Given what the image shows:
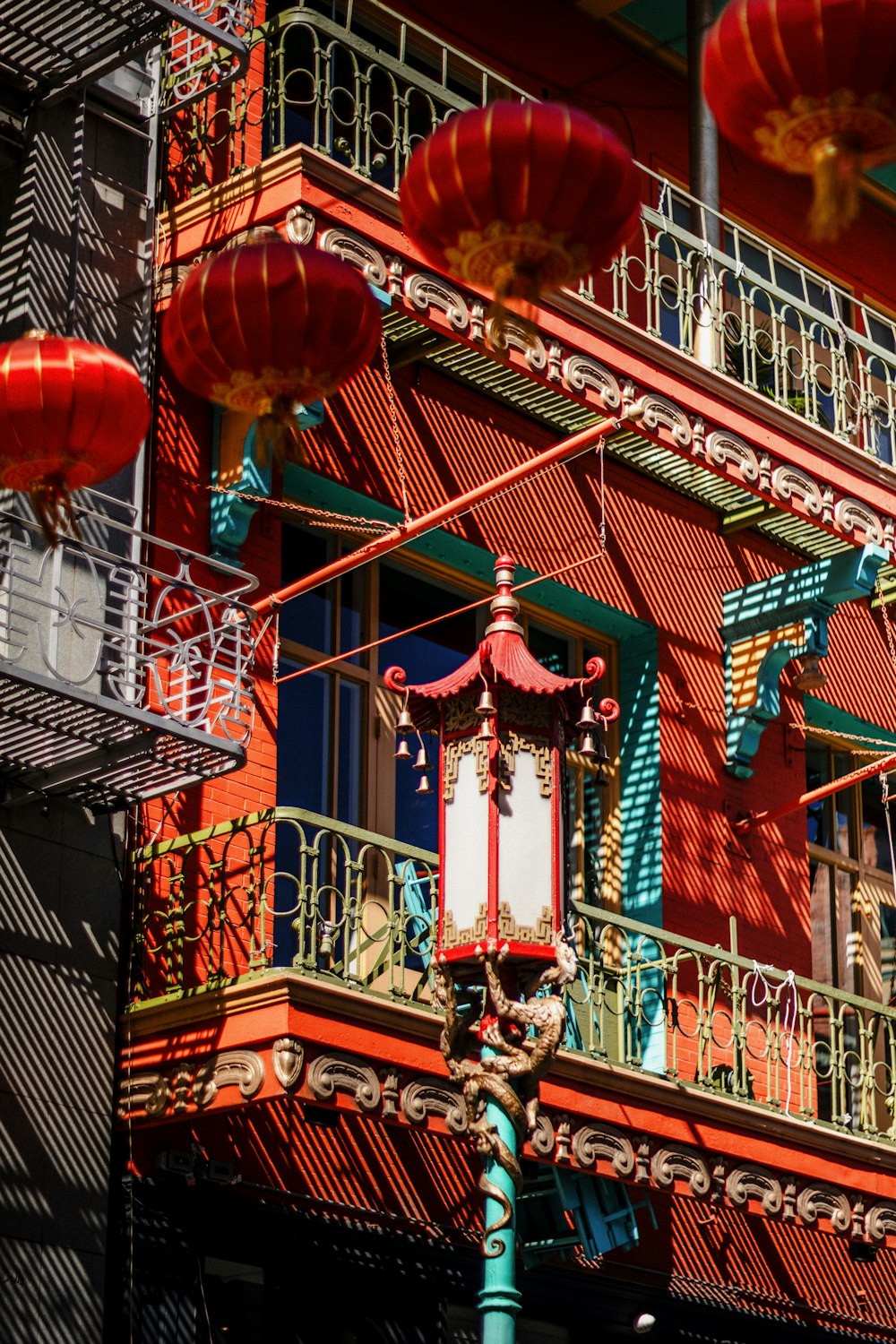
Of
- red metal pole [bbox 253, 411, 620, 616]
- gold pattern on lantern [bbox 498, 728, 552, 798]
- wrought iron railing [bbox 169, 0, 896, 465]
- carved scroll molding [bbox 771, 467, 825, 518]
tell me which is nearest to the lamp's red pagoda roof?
gold pattern on lantern [bbox 498, 728, 552, 798]

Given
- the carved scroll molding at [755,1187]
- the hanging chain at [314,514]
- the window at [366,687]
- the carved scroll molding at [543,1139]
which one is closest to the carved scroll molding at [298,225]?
the hanging chain at [314,514]

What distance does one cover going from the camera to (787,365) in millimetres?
16469

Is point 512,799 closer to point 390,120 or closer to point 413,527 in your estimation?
point 413,527

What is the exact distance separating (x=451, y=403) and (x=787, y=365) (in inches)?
99.2

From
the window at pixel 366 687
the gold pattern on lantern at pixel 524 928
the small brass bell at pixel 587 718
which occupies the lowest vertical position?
the gold pattern on lantern at pixel 524 928

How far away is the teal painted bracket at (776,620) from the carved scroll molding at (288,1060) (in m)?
5.88

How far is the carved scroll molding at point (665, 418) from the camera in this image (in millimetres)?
15102

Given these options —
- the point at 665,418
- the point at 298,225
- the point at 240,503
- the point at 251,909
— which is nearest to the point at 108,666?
the point at 251,909

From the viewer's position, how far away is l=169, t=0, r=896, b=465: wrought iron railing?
46.9 ft

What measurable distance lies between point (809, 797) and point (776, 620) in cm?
140

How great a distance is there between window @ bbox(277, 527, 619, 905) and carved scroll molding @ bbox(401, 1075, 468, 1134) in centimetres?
215

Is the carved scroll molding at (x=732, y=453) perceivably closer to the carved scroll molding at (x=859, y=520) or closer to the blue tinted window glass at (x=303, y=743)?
the carved scroll molding at (x=859, y=520)

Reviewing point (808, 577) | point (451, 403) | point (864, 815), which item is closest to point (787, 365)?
point (808, 577)

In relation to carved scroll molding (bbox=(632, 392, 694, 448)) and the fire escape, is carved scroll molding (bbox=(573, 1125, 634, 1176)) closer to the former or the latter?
the fire escape
